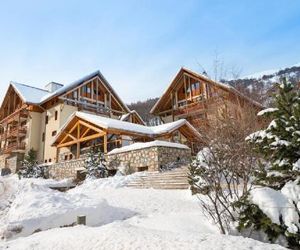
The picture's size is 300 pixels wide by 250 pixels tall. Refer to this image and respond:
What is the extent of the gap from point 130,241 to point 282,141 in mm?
3077

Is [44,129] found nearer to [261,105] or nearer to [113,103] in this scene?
[113,103]

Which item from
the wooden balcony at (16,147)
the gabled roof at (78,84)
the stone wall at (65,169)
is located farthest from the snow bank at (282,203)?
the wooden balcony at (16,147)

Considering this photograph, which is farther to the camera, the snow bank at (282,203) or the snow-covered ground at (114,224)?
the snow bank at (282,203)

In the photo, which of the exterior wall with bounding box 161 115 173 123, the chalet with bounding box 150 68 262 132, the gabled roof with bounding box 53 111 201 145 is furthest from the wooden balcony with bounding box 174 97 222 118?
the gabled roof with bounding box 53 111 201 145

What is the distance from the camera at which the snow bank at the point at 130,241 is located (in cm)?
365

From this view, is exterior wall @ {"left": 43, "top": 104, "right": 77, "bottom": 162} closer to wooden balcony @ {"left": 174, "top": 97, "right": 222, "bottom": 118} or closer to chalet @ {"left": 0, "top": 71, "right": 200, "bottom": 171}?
chalet @ {"left": 0, "top": 71, "right": 200, "bottom": 171}

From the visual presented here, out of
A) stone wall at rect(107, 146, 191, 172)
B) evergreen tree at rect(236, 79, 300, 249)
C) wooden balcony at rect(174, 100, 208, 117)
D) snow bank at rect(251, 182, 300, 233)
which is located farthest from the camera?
wooden balcony at rect(174, 100, 208, 117)

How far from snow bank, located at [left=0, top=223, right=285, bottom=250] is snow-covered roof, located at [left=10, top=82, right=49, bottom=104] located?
26.1 meters

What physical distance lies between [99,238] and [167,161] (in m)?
10.6

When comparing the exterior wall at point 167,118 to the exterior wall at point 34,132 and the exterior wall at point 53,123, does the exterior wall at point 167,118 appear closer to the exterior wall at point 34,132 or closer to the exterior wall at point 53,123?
the exterior wall at point 53,123

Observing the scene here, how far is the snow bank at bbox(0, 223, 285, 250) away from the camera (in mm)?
3654

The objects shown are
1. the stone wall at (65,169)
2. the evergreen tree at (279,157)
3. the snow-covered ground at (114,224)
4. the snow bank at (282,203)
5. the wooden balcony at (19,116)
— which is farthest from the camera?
the wooden balcony at (19,116)

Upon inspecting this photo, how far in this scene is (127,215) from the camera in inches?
284

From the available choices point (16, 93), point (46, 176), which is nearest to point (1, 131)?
point (16, 93)
